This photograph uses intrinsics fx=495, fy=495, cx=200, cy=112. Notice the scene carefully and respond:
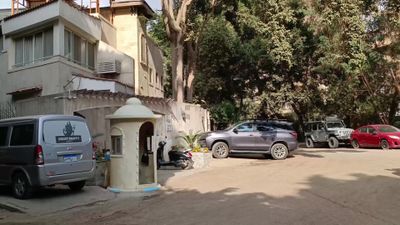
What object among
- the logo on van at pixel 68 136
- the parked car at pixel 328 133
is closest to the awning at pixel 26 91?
the logo on van at pixel 68 136

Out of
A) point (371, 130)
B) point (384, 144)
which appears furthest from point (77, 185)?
point (371, 130)

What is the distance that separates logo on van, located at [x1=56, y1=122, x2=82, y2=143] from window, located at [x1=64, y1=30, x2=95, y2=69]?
11.3 metres

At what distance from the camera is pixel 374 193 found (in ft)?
39.0

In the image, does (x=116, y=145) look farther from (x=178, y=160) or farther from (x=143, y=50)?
(x=143, y=50)

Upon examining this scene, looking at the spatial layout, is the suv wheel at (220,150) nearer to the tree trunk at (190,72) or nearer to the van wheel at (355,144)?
the tree trunk at (190,72)

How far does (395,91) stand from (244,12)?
12.2 m

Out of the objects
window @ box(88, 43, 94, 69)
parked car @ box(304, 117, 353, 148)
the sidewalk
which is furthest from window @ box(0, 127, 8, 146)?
parked car @ box(304, 117, 353, 148)

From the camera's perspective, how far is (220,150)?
23734 millimetres

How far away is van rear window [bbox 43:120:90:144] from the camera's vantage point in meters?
11.9

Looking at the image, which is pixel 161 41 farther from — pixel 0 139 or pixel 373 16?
pixel 0 139

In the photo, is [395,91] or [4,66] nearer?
[4,66]

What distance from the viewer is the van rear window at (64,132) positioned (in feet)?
39.0

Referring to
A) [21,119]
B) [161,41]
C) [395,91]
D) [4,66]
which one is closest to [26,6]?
[4,66]

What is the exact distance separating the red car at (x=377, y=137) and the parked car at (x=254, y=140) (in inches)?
336
